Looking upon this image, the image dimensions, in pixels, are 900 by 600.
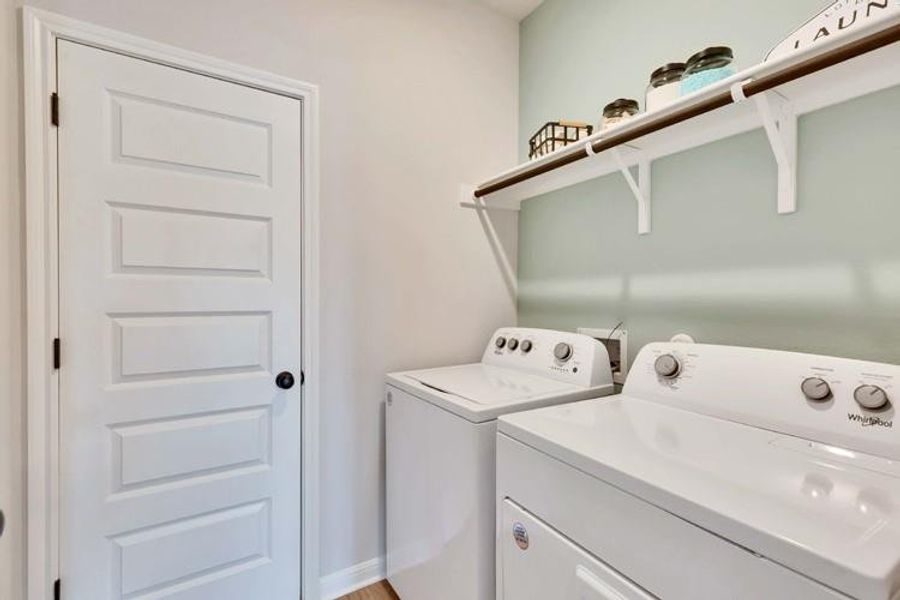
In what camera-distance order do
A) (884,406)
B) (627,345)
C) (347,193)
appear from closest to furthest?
(884,406)
(627,345)
(347,193)

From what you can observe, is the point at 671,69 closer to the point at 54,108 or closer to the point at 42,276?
the point at 54,108

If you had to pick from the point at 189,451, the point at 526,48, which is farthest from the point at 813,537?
the point at 526,48

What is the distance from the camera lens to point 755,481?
696mm

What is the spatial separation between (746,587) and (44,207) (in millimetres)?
1863

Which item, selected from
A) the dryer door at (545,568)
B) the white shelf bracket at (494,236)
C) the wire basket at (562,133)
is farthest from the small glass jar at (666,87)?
the dryer door at (545,568)

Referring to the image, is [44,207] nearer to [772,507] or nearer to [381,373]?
[381,373]

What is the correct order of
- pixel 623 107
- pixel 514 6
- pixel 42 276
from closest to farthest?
pixel 42 276
pixel 623 107
pixel 514 6

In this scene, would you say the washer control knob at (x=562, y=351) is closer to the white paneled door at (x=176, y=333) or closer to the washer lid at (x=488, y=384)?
the washer lid at (x=488, y=384)

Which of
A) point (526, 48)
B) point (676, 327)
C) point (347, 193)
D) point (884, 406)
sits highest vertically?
point (526, 48)

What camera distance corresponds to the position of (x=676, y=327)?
141 centimetres

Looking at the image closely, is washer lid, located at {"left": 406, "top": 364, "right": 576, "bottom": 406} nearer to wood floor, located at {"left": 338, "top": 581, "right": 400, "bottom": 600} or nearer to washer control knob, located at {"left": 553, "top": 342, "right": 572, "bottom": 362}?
washer control knob, located at {"left": 553, "top": 342, "right": 572, "bottom": 362}

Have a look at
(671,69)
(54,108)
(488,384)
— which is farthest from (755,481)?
(54,108)

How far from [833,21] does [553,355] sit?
46.9 inches

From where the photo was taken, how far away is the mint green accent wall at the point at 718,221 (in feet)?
3.30
